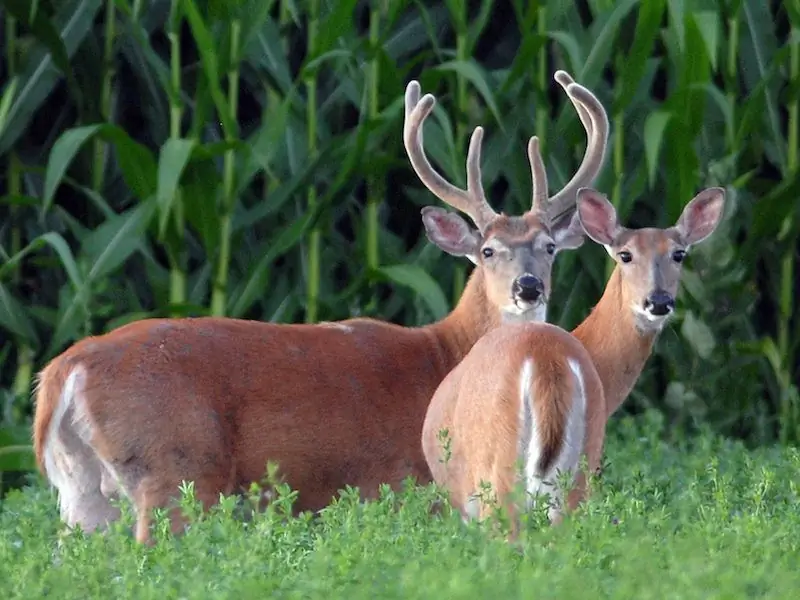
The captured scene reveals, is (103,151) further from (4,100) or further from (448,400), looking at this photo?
(448,400)

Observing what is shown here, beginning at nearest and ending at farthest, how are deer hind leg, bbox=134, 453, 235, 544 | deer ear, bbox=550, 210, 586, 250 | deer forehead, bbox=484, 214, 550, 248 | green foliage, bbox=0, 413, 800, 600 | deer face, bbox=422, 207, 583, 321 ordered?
green foliage, bbox=0, 413, 800, 600 < deer hind leg, bbox=134, 453, 235, 544 < deer face, bbox=422, 207, 583, 321 < deer forehead, bbox=484, 214, 550, 248 < deer ear, bbox=550, 210, 586, 250

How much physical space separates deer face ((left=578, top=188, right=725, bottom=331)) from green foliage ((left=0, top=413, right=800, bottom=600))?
1236 millimetres

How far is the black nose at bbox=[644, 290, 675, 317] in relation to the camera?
6773 mm

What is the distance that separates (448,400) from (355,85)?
2510 millimetres

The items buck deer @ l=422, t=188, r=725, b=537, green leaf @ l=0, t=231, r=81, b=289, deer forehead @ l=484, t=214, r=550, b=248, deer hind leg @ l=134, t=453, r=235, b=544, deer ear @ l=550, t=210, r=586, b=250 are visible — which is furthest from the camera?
deer ear @ l=550, t=210, r=586, b=250

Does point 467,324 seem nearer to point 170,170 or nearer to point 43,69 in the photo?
point 170,170

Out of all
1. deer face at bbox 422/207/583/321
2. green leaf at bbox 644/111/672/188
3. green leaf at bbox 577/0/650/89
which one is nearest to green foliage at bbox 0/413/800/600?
deer face at bbox 422/207/583/321

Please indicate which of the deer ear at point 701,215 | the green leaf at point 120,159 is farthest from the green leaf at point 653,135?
the green leaf at point 120,159

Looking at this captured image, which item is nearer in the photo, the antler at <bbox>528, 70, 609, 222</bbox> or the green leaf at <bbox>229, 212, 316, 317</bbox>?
the antler at <bbox>528, 70, 609, 222</bbox>

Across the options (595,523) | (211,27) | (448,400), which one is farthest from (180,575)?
(211,27)

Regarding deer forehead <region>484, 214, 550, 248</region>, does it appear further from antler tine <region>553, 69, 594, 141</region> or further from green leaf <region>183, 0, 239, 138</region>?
green leaf <region>183, 0, 239, 138</region>

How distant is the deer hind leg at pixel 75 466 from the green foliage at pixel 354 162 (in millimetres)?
1431

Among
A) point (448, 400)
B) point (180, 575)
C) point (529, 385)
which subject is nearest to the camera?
point (180, 575)

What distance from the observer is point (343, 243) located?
8312 mm
